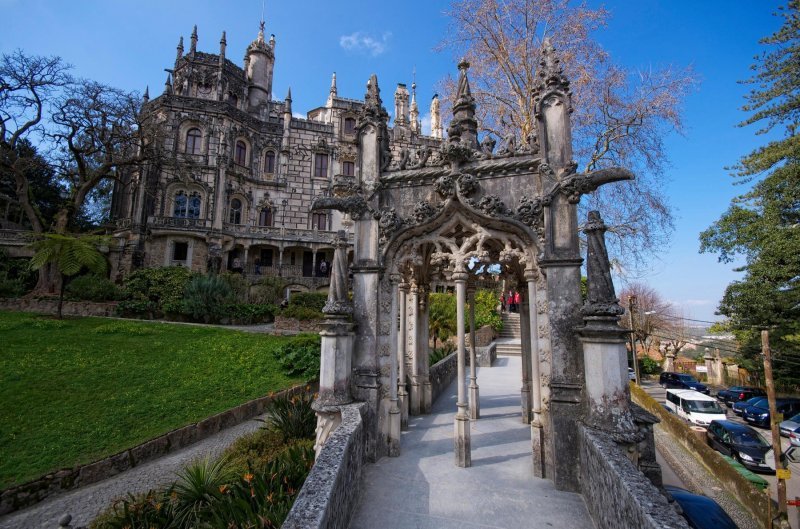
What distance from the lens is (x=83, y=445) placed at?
29.0 feet

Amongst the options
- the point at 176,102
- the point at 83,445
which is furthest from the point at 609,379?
the point at 176,102

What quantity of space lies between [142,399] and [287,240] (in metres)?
24.5

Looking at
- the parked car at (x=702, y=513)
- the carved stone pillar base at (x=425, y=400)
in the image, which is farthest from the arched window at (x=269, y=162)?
the parked car at (x=702, y=513)

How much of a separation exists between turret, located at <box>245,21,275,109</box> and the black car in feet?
143

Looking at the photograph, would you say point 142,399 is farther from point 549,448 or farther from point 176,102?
point 176,102

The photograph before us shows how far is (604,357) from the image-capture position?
16.4 ft

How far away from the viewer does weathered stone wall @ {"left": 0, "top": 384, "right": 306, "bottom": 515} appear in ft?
24.2

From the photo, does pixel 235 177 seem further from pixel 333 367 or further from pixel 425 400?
pixel 333 367

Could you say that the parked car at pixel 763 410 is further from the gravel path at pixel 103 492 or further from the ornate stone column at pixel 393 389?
the gravel path at pixel 103 492

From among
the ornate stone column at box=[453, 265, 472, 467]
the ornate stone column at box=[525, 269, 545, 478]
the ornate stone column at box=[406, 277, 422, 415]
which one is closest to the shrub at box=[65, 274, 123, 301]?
the ornate stone column at box=[406, 277, 422, 415]

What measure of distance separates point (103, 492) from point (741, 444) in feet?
66.7

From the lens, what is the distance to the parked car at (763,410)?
2027 centimetres

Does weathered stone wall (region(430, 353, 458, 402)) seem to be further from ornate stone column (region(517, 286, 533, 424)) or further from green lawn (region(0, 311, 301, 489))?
green lawn (region(0, 311, 301, 489))

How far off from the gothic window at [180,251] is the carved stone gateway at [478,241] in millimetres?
30046
